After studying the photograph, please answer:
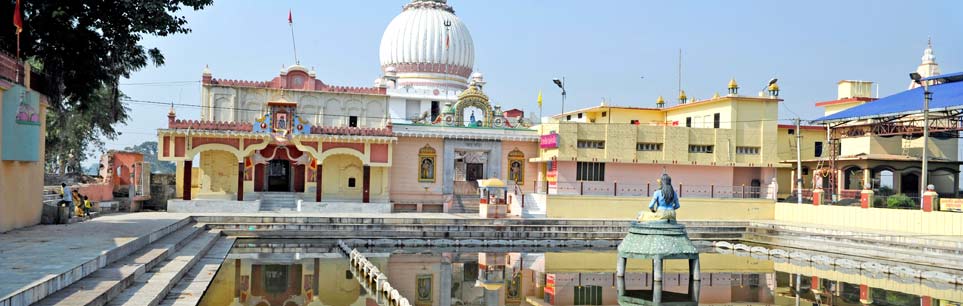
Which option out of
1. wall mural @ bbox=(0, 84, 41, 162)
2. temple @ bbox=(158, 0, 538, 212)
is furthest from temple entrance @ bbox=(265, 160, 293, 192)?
wall mural @ bbox=(0, 84, 41, 162)

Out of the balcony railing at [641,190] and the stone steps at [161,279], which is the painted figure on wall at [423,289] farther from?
the balcony railing at [641,190]

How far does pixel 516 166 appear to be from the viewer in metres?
33.7

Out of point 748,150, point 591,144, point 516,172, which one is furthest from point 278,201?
point 748,150

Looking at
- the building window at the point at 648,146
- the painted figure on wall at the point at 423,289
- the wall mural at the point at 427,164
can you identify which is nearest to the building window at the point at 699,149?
the building window at the point at 648,146

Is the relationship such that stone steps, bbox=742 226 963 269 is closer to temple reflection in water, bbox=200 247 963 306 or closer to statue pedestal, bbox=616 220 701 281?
temple reflection in water, bbox=200 247 963 306

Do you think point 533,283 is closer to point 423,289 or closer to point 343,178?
point 423,289

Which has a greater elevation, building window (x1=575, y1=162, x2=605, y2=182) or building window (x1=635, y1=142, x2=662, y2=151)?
building window (x1=635, y1=142, x2=662, y2=151)

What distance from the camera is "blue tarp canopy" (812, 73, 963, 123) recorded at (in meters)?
29.2

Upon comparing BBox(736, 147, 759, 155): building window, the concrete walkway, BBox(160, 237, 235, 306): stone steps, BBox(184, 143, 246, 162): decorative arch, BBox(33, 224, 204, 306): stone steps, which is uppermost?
BBox(736, 147, 759, 155): building window

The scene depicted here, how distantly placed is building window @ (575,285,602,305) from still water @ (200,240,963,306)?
0.06 ft

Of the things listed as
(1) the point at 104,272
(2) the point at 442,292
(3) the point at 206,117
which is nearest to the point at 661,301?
(2) the point at 442,292

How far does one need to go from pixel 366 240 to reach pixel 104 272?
406 inches

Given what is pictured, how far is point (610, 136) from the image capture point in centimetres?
3203

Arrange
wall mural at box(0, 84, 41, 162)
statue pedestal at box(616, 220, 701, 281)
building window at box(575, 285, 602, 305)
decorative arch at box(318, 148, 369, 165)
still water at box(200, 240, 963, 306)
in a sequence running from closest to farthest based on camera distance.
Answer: building window at box(575, 285, 602, 305), still water at box(200, 240, 963, 306), statue pedestal at box(616, 220, 701, 281), wall mural at box(0, 84, 41, 162), decorative arch at box(318, 148, 369, 165)
